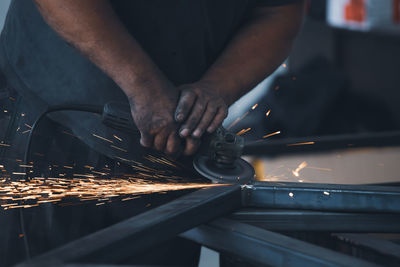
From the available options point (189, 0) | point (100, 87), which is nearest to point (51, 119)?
point (100, 87)

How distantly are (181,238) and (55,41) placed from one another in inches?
22.1

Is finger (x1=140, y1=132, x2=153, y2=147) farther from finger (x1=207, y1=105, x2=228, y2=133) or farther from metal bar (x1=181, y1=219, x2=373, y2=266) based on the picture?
metal bar (x1=181, y1=219, x2=373, y2=266)

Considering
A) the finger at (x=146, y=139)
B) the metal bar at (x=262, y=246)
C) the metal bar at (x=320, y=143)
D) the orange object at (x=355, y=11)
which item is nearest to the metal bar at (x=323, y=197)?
the metal bar at (x=262, y=246)

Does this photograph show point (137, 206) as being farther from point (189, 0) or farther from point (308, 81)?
point (308, 81)

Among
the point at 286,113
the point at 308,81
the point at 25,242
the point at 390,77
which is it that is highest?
the point at 390,77

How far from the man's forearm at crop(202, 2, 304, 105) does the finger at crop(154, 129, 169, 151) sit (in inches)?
7.6

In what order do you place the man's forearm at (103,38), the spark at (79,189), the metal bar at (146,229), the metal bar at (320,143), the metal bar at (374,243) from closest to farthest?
the metal bar at (146,229) < the metal bar at (374,243) < the man's forearm at (103,38) < the spark at (79,189) < the metal bar at (320,143)

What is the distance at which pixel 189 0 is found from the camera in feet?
3.64

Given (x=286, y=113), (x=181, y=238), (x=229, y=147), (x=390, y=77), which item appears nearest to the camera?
(x=181, y=238)

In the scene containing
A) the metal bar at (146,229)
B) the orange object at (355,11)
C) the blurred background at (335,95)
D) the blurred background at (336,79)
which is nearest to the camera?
the metal bar at (146,229)

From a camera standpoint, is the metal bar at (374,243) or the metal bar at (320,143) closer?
the metal bar at (374,243)

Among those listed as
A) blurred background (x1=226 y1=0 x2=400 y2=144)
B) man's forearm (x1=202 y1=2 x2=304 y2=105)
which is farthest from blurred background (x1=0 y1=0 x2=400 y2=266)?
man's forearm (x1=202 y1=2 x2=304 y2=105)

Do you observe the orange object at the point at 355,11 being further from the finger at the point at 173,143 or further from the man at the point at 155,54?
the finger at the point at 173,143

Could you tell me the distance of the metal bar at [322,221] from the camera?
90 centimetres
